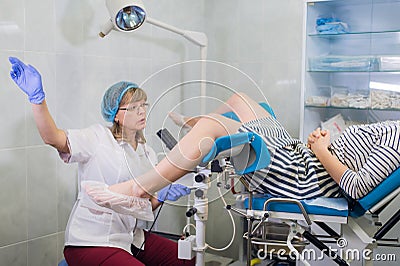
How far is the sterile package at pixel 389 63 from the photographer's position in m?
2.53

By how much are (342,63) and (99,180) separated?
137cm

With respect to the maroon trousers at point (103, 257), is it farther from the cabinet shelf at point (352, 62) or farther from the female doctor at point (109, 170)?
the cabinet shelf at point (352, 62)

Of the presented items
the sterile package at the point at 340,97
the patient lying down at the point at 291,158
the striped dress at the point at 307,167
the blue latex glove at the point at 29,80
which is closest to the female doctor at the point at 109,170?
the blue latex glove at the point at 29,80

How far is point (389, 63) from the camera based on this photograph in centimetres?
254

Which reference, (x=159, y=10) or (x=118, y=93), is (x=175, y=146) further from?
(x=159, y=10)

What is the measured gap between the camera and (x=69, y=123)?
238 cm

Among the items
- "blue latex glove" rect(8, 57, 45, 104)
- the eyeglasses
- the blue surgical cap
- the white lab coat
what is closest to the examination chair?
the eyeglasses

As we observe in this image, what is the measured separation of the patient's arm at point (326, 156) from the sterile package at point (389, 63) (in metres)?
0.76

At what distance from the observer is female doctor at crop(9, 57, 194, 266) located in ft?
6.10

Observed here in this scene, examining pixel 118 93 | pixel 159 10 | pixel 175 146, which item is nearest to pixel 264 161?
pixel 175 146

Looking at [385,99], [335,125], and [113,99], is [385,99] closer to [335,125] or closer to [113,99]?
[335,125]

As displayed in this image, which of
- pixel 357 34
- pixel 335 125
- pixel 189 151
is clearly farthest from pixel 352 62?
pixel 189 151

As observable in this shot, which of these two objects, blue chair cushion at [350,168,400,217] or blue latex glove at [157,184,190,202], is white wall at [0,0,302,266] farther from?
blue chair cushion at [350,168,400,217]

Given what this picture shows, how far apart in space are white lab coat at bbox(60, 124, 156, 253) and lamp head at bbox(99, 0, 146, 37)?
18.5 inches
